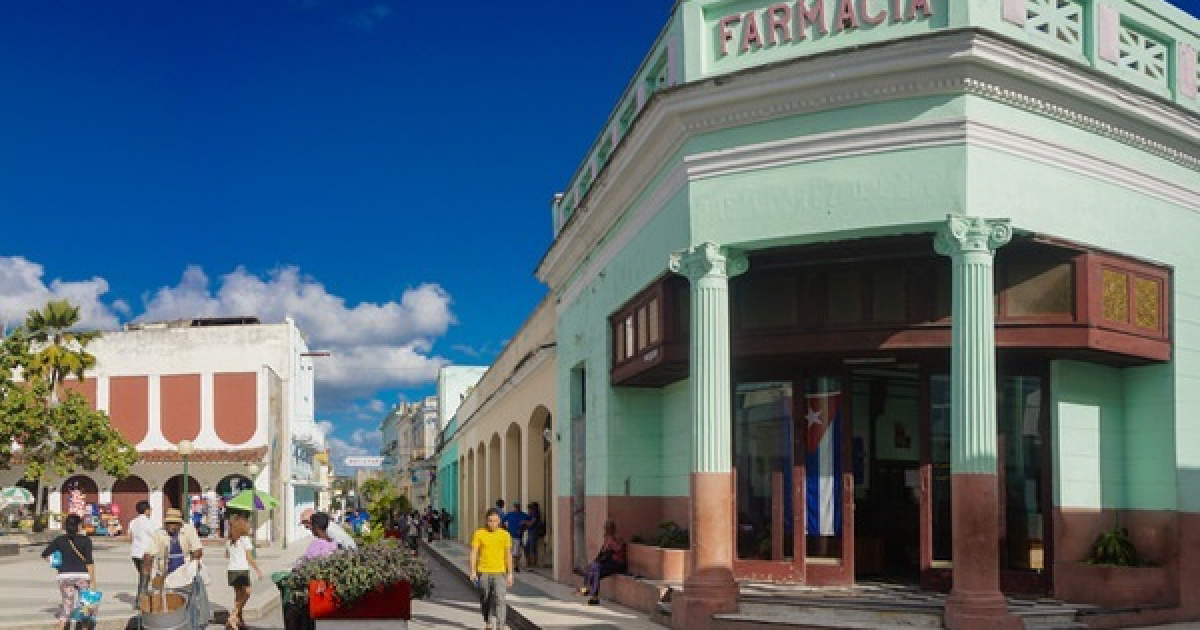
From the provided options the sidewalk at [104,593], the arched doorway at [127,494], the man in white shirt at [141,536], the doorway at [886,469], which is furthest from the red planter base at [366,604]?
the arched doorway at [127,494]

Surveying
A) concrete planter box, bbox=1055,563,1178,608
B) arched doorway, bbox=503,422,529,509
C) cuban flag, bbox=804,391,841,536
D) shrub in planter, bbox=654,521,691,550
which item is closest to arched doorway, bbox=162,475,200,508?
arched doorway, bbox=503,422,529,509

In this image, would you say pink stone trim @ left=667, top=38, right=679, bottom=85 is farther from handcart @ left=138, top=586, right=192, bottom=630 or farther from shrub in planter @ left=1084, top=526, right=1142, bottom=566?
handcart @ left=138, top=586, right=192, bottom=630

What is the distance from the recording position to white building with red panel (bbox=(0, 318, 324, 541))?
4738 cm

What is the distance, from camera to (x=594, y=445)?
18.7 m

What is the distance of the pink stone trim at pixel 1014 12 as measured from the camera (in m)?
12.2

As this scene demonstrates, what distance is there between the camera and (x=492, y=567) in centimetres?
1369

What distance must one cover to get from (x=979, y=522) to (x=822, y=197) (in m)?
3.56

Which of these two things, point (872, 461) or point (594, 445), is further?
point (594, 445)

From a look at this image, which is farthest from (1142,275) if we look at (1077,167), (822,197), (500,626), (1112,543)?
(500,626)

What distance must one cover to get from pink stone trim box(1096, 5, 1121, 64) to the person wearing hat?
11423 millimetres

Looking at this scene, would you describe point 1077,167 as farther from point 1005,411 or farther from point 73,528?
point 73,528

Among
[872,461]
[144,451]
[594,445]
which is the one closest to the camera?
[872,461]

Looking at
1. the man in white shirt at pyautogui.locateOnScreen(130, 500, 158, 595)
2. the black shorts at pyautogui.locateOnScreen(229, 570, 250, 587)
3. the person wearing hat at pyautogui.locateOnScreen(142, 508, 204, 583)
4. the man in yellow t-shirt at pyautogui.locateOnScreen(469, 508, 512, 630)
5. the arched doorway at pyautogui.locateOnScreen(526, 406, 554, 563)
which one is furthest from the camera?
the arched doorway at pyautogui.locateOnScreen(526, 406, 554, 563)

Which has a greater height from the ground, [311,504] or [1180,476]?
[1180,476]
